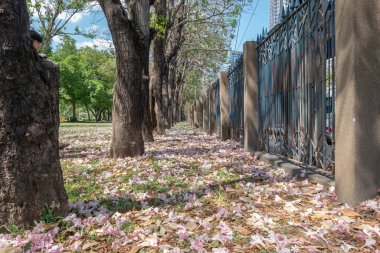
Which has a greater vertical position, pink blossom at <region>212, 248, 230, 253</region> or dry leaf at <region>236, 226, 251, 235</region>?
pink blossom at <region>212, 248, 230, 253</region>

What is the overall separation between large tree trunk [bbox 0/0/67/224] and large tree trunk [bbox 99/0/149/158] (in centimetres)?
408

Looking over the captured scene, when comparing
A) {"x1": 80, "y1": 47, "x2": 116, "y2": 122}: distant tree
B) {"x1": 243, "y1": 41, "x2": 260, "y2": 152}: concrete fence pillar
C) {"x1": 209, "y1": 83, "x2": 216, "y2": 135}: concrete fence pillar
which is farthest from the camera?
{"x1": 80, "y1": 47, "x2": 116, "y2": 122}: distant tree

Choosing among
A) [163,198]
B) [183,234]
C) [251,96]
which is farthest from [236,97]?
[183,234]

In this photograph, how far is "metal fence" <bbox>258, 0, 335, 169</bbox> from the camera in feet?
13.9

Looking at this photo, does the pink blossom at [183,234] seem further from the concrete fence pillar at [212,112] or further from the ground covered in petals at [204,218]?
the concrete fence pillar at [212,112]

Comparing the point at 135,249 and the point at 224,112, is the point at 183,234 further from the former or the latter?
the point at 224,112

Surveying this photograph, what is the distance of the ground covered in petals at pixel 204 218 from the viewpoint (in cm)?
263

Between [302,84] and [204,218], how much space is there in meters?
2.81

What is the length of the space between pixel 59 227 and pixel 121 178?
2223 millimetres

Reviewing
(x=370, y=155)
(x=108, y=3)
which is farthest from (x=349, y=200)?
(x=108, y=3)

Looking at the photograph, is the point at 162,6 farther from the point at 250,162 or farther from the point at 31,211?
the point at 31,211

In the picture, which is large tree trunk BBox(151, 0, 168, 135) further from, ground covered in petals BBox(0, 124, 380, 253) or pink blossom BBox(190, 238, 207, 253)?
pink blossom BBox(190, 238, 207, 253)

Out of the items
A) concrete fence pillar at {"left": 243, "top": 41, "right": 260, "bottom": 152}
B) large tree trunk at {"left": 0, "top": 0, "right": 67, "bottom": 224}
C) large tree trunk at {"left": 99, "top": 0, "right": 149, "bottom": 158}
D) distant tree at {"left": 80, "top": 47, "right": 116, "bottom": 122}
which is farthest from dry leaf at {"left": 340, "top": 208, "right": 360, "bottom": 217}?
distant tree at {"left": 80, "top": 47, "right": 116, "bottom": 122}

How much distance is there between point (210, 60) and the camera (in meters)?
35.7
